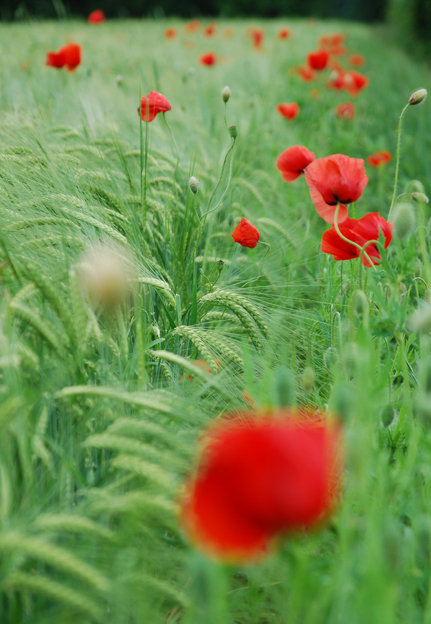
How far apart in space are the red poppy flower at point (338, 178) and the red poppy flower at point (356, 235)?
0.06 m

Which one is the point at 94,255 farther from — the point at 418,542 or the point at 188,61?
the point at 188,61

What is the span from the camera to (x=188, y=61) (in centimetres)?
463

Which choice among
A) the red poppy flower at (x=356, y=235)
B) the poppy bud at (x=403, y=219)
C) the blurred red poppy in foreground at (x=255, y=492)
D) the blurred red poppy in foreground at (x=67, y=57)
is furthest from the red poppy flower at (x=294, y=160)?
the blurred red poppy in foreground at (x=67, y=57)

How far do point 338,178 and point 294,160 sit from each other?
31 cm

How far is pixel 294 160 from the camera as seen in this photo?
4.29ft

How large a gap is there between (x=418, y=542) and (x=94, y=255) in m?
0.60

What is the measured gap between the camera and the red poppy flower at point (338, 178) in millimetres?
1024

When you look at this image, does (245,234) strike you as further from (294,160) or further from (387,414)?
(387,414)

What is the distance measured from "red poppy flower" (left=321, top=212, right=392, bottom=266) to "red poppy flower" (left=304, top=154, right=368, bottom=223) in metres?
0.06

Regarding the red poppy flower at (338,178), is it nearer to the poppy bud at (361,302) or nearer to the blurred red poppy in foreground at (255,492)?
the poppy bud at (361,302)

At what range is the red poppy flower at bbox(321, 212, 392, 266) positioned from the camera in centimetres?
99

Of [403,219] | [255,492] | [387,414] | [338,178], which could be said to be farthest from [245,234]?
[255,492]

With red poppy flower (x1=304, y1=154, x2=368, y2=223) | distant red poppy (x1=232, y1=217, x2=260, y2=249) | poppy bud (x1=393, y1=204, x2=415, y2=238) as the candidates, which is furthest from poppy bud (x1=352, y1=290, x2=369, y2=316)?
distant red poppy (x1=232, y1=217, x2=260, y2=249)

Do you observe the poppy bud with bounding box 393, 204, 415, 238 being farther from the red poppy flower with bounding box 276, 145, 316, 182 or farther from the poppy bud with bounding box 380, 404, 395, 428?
the red poppy flower with bounding box 276, 145, 316, 182
